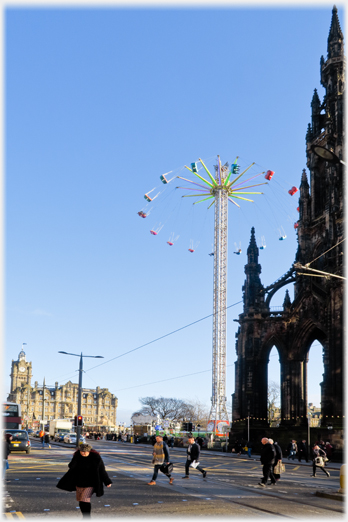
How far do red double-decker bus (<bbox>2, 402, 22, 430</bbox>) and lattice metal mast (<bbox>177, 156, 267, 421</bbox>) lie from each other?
31613 mm

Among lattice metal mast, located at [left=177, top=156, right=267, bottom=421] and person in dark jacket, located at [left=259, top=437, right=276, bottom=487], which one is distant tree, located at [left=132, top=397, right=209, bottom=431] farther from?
person in dark jacket, located at [left=259, top=437, right=276, bottom=487]

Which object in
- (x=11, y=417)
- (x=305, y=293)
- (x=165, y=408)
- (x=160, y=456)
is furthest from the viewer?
(x=165, y=408)

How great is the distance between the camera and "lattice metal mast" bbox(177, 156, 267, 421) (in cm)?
7625

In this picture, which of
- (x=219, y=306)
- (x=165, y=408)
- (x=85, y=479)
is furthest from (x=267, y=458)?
(x=165, y=408)

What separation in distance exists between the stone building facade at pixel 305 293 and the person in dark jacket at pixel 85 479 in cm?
4296

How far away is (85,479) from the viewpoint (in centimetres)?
1062

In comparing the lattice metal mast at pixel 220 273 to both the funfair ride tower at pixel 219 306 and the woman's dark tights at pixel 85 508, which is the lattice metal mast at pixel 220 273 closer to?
the funfair ride tower at pixel 219 306

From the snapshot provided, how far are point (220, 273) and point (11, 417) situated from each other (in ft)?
131

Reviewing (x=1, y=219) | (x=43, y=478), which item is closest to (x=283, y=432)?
(x=43, y=478)

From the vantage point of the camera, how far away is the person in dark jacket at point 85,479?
10.6m

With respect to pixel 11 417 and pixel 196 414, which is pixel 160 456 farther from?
pixel 196 414

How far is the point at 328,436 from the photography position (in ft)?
156

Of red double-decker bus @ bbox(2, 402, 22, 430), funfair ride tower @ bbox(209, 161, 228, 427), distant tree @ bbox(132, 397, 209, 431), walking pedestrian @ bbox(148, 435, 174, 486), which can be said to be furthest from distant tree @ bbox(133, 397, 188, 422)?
walking pedestrian @ bbox(148, 435, 174, 486)

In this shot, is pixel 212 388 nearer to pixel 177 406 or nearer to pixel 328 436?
pixel 328 436
